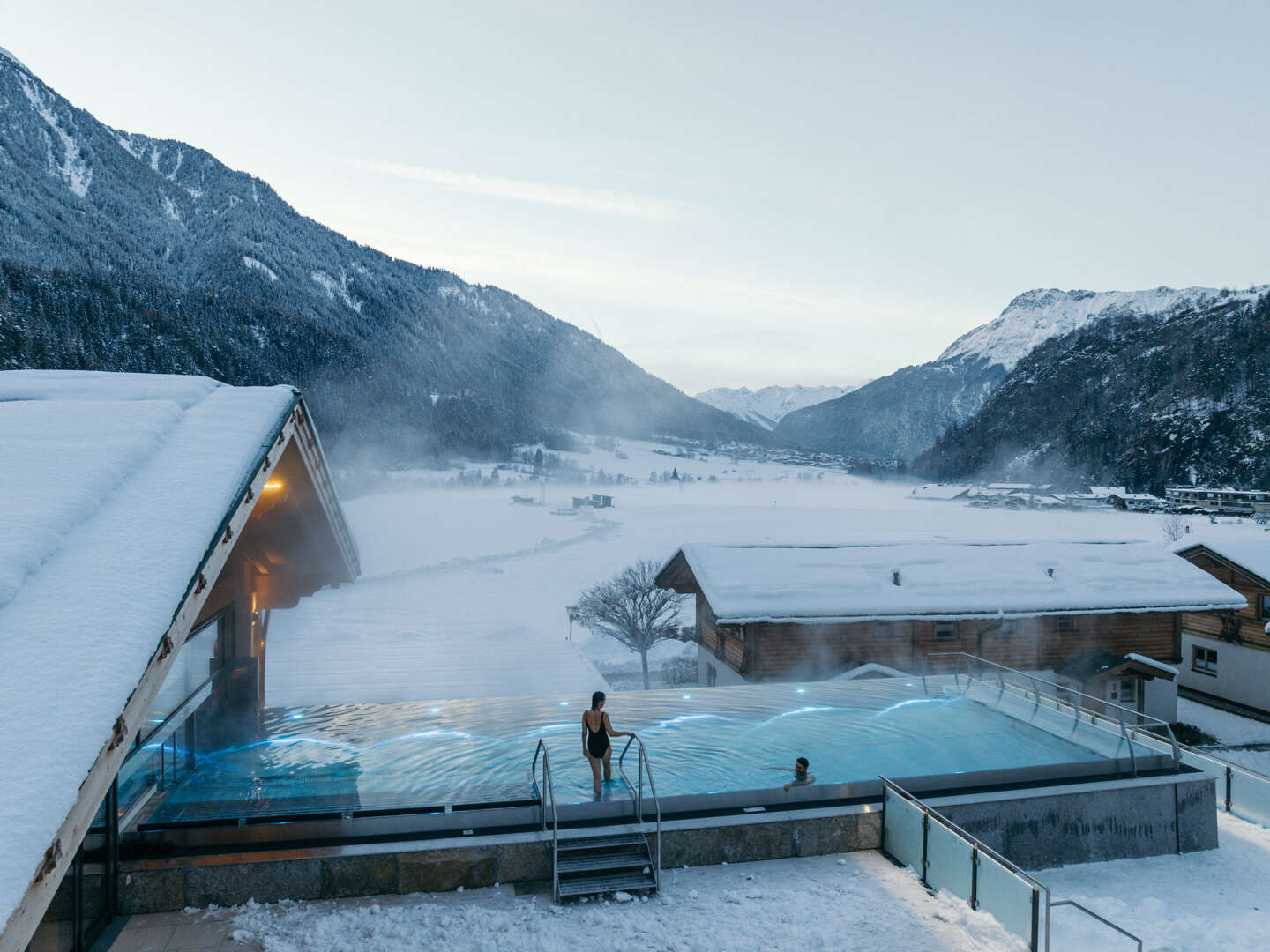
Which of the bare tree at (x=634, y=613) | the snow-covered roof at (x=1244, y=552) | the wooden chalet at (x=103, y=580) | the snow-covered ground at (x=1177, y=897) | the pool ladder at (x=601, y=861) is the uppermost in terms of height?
the wooden chalet at (x=103, y=580)

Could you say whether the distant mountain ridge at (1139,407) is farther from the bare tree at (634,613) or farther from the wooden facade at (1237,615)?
the bare tree at (634,613)

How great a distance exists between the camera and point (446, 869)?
26.2 ft

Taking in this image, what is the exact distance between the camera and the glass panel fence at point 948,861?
7.80 metres

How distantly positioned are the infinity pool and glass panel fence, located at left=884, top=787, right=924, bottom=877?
896 millimetres

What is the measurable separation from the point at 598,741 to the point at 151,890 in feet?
15.3

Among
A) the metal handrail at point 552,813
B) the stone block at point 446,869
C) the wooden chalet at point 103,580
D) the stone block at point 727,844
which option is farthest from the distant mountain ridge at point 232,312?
the stone block at point 727,844

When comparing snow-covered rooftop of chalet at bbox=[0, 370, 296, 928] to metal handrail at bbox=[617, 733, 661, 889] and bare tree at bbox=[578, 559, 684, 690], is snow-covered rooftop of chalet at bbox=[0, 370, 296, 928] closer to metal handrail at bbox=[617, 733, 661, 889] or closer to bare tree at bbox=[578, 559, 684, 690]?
metal handrail at bbox=[617, 733, 661, 889]

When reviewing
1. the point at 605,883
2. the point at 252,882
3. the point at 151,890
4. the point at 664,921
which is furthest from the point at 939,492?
the point at 151,890

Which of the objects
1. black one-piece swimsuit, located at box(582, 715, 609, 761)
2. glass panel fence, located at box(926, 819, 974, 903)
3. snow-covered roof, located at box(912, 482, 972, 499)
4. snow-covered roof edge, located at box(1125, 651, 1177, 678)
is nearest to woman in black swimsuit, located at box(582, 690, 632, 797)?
black one-piece swimsuit, located at box(582, 715, 609, 761)

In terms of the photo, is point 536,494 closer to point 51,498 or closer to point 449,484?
point 449,484

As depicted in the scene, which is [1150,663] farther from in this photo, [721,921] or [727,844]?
[721,921]

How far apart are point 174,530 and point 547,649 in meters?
20.3

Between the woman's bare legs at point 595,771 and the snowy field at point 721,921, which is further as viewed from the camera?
the woman's bare legs at point 595,771

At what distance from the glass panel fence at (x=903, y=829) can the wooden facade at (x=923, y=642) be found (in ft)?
30.9
